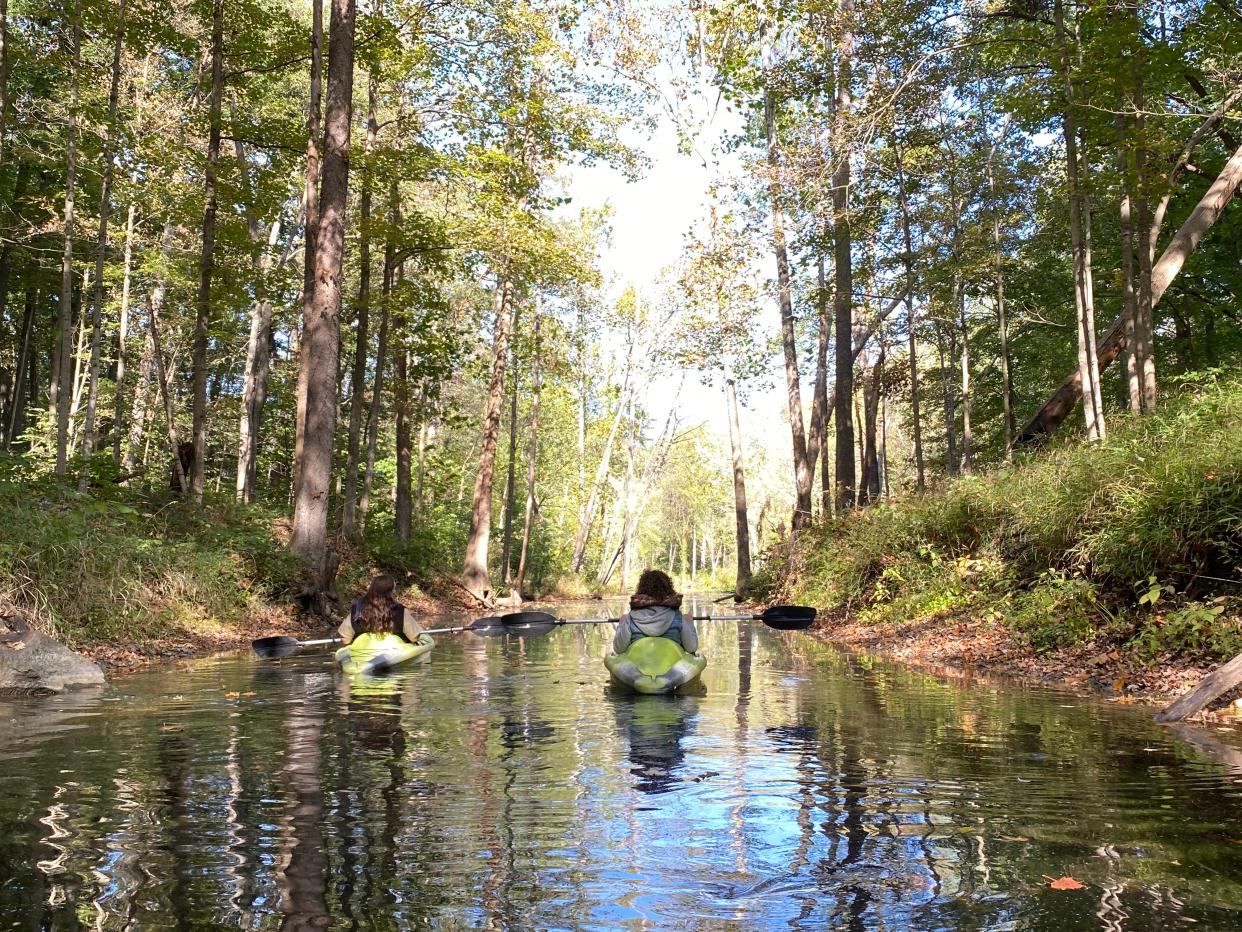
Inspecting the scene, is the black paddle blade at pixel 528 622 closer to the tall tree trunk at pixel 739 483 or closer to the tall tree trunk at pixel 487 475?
the tall tree trunk at pixel 487 475

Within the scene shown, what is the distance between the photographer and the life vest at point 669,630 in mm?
10066

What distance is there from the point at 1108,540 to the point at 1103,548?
0.38ft

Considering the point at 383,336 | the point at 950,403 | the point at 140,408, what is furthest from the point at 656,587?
the point at 140,408

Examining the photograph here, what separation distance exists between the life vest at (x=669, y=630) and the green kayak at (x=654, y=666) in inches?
7.4

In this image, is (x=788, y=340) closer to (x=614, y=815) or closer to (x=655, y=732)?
(x=655, y=732)

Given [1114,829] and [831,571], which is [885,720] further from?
[831,571]

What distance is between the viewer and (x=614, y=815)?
15.1ft

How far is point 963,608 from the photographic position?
13.6 m

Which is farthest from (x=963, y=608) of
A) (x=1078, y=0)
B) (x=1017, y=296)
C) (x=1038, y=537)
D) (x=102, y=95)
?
(x=102, y=95)

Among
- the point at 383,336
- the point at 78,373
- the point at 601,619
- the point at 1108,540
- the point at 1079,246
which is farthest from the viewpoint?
the point at 78,373

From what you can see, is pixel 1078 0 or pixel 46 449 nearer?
pixel 1078 0

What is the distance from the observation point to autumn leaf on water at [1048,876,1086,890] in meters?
3.39

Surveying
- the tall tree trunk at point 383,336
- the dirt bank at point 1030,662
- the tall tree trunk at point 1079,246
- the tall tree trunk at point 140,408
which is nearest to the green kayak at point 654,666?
the dirt bank at point 1030,662

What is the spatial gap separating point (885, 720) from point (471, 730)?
3.29 metres
